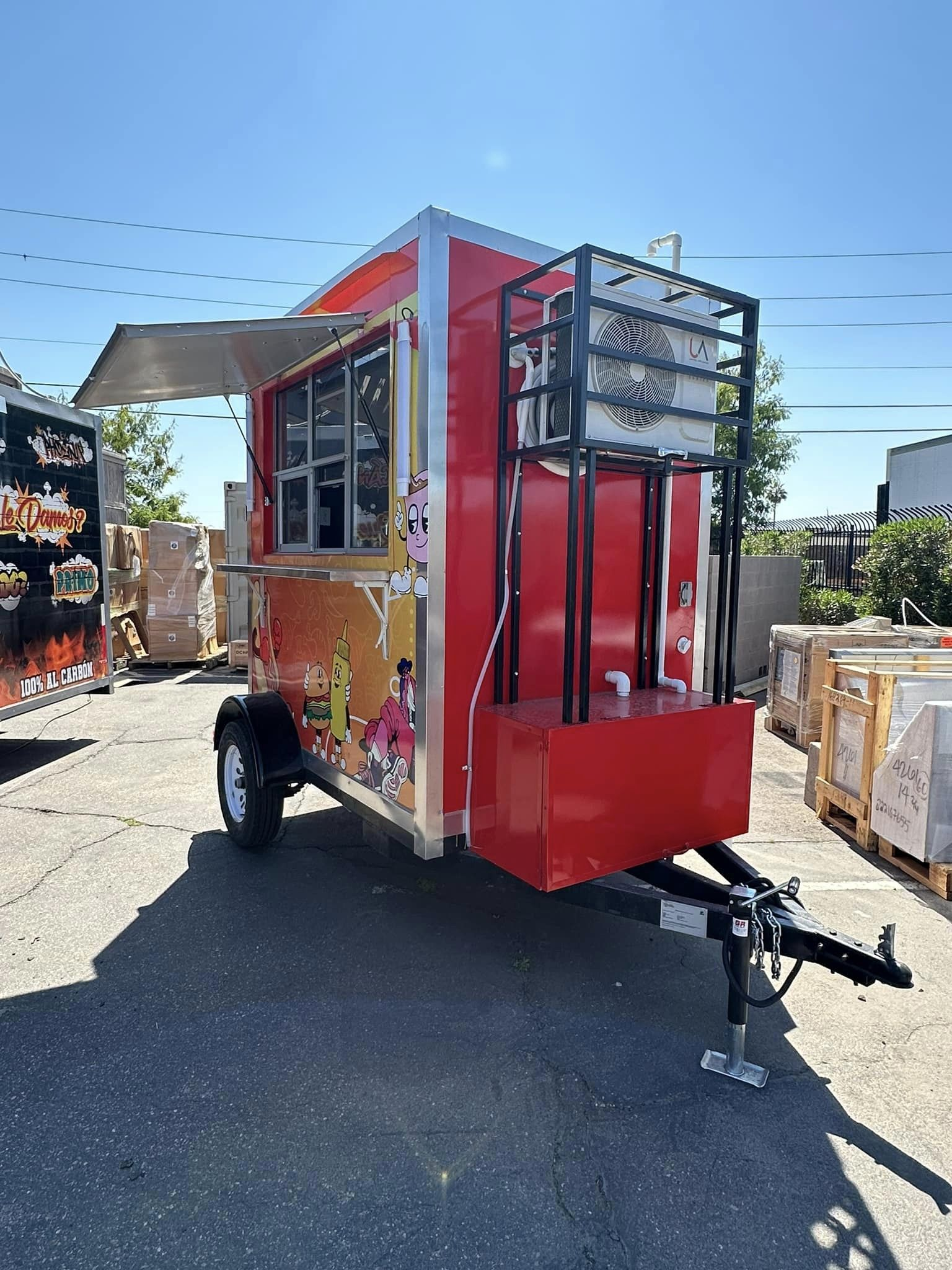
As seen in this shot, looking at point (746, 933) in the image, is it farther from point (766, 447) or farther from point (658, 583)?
point (766, 447)

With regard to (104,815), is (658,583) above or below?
above

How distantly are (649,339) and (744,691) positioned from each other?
8080mm

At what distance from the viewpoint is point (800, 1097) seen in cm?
280

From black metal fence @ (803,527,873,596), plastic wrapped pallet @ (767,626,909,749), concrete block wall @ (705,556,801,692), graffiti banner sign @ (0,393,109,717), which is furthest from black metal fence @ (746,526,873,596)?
graffiti banner sign @ (0,393,109,717)

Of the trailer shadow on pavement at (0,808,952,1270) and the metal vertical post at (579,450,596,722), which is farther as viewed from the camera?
the metal vertical post at (579,450,596,722)

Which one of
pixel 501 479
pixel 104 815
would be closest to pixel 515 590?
pixel 501 479

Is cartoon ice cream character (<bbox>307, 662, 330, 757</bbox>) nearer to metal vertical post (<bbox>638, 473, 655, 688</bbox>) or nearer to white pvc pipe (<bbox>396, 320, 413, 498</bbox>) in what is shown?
white pvc pipe (<bbox>396, 320, 413, 498</bbox>)

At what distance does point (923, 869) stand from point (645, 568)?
99.3 inches

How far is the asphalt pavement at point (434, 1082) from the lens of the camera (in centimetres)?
224

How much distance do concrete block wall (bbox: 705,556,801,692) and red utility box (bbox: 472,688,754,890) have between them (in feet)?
21.4

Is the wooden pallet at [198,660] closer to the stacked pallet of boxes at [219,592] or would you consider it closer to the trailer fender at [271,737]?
the stacked pallet of boxes at [219,592]

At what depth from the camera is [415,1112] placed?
107 inches

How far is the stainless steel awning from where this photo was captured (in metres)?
3.61

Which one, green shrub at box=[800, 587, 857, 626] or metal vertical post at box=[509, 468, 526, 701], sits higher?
metal vertical post at box=[509, 468, 526, 701]
